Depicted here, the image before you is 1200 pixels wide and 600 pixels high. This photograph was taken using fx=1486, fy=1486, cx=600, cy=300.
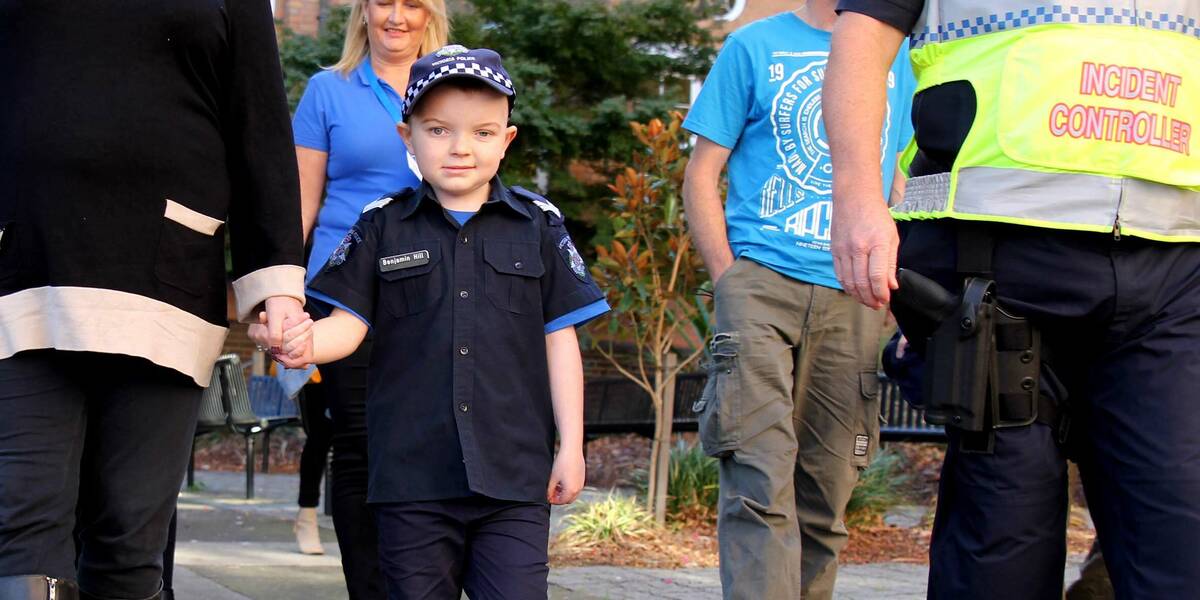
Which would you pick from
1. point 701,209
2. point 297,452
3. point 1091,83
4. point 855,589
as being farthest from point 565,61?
point 1091,83

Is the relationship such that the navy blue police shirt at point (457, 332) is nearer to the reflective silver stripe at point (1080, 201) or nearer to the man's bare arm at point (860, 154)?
the man's bare arm at point (860, 154)

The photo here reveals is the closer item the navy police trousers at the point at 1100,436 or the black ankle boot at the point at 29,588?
the navy police trousers at the point at 1100,436

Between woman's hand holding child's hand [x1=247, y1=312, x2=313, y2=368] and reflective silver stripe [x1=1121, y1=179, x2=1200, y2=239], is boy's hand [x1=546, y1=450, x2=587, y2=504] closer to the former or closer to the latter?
woman's hand holding child's hand [x1=247, y1=312, x2=313, y2=368]

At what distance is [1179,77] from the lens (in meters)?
2.71

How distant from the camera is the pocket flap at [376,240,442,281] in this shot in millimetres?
3572

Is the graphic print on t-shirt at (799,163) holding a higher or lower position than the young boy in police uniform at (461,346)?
higher

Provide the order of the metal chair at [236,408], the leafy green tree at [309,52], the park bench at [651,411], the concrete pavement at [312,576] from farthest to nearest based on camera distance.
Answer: the leafy green tree at [309,52]
the metal chair at [236,408]
the park bench at [651,411]
the concrete pavement at [312,576]

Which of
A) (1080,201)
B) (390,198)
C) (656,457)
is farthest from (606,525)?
(1080,201)

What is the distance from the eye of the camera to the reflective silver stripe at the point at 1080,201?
8.75 ft

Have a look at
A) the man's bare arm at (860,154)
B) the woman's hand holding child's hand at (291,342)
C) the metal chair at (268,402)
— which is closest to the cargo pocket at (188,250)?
the woman's hand holding child's hand at (291,342)

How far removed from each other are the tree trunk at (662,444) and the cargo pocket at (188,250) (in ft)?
14.5

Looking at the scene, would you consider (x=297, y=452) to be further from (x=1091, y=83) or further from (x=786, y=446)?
(x=1091, y=83)

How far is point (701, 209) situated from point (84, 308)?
6.60 feet

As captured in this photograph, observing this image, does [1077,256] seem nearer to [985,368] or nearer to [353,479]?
[985,368]
